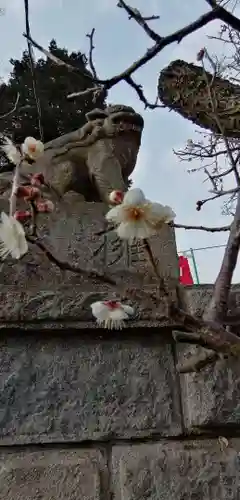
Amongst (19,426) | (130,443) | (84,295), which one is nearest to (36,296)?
(84,295)

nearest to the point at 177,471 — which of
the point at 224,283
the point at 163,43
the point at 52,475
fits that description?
the point at 52,475

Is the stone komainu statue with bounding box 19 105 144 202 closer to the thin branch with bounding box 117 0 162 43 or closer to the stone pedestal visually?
the stone pedestal

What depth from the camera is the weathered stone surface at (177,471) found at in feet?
4.62

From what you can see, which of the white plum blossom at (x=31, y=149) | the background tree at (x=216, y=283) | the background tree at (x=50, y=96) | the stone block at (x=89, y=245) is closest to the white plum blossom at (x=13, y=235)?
the background tree at (x=216, y=283)

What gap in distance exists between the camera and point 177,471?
56.2 inches

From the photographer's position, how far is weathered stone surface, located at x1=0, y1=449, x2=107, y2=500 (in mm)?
1399

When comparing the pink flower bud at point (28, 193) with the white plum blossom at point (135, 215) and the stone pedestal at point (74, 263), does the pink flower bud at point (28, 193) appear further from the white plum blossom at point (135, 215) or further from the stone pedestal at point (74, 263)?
the stone pedestal at point (74, 263)

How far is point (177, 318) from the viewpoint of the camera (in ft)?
3.12

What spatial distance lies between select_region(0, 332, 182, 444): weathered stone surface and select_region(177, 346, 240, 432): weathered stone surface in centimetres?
3

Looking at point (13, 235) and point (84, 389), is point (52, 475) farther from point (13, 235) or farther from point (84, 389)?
point (13, 235)

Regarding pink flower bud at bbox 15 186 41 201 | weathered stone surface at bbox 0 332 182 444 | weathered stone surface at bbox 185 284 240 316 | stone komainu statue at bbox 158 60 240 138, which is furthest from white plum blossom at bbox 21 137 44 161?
Result: stone komainu statue at bbox 158 60 240 138

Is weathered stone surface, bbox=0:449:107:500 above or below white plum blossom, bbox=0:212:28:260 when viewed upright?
below

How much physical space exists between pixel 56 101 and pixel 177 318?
440 centimetres

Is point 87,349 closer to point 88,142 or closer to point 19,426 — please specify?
point 19,426
